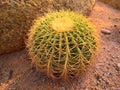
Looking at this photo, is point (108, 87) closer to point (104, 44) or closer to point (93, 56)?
point (93, 56)

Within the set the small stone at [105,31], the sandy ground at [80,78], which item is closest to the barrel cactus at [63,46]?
the sandy ground at [80,78]

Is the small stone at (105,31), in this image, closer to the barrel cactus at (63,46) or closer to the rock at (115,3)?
the barrel cactus at (63,46)

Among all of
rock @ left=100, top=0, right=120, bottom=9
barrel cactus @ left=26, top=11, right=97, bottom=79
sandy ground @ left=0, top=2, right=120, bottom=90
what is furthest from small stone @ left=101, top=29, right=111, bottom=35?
rock @ left=100, top=0, right=120, bottom=9

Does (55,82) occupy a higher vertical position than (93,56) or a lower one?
lower

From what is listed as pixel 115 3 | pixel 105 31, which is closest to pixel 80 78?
pixel 105 31

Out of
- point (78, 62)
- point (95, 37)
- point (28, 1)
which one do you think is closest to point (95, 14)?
point (28, 1)

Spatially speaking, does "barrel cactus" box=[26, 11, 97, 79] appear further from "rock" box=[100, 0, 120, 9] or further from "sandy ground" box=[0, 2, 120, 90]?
"rock" box=[100, 0, 120, 9]

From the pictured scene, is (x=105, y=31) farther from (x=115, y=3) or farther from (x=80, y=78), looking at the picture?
(x=115, y=3)
